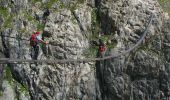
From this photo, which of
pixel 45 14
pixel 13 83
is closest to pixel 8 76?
pixel 13 83

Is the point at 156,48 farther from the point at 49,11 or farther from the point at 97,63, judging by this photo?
the point at 49,11

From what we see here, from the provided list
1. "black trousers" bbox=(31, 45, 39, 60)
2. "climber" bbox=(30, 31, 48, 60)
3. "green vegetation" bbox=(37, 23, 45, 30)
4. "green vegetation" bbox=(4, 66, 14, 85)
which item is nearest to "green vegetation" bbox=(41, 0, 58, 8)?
"green vegetation" bbox=(37, 23, 45, 30)

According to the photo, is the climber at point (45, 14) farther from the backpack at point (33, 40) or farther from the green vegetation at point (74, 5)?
the backpack at point (33, 40)

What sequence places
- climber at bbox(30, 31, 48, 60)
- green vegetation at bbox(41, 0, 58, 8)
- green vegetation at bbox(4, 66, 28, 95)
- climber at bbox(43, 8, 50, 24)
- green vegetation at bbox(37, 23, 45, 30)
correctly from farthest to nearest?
green vegetation at bbox(41, 0, 58, 8) < climber at bbox(43, 8, 50, 24) < green vegetation at bbox(37, 23, 45, 30) < green vegetation at bbox(4, 66, 28, 95) < climber at bbox(30, 31, 48, 60)

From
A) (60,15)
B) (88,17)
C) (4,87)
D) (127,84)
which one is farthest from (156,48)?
(4,87)

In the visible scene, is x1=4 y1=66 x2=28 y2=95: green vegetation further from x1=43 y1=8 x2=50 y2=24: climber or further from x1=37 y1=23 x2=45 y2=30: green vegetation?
x1=43 y1=8 x2=50 y2=24: climber
